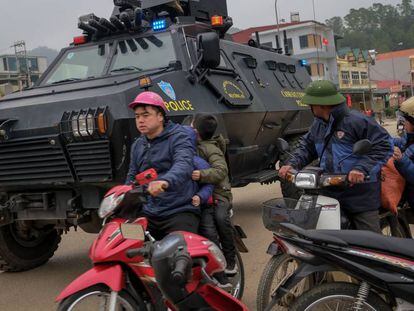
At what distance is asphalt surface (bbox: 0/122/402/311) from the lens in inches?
192

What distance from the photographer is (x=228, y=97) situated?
6066 mm

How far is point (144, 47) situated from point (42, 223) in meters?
2.20

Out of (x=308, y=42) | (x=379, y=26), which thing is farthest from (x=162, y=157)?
(x=379, y=26)

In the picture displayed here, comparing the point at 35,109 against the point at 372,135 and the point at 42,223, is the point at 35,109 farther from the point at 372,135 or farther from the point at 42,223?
the point at 372,135

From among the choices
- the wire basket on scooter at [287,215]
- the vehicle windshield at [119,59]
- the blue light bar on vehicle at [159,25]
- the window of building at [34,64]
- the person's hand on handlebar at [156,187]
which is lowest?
the wire basket on scooter at [287,215]

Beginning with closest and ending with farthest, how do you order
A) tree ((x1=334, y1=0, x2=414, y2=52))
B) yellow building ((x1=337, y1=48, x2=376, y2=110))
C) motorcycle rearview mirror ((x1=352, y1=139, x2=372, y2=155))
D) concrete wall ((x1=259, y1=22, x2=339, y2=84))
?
motorcycle rearview mirror ((x1=352, y1=139, x2=372, y2=155))
concrete wall ((x1=259, y1=22, x2=339, y2=84))
yellow building ((x1=337, y1=48, x2=376, y2=110))
tree ((x1=334, y1=0, x2=414, y2=52))

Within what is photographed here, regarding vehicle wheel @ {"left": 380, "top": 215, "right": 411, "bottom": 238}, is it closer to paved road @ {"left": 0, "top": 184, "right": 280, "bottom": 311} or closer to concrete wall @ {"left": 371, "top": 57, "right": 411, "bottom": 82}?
paved road @ {"left": 0, "top": 184, "right": 280, "bottom": 311}

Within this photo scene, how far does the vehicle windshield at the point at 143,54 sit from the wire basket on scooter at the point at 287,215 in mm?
2970

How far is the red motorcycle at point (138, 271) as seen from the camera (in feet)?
9.48

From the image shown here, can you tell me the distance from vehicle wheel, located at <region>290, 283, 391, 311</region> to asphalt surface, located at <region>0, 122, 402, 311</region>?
5.35 feet

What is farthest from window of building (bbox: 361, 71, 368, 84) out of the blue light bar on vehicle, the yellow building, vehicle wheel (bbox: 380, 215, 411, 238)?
vehicle wheel (bbox: 380, 215, 411, 238)

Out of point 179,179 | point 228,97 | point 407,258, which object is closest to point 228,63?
point 228,97

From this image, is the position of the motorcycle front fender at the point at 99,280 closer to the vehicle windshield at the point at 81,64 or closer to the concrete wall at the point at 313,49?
the vehicle windshield at the point at 81,64

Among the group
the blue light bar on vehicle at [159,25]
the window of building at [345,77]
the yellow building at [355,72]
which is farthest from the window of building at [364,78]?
the blue light bar on vehicle at [159,25]
